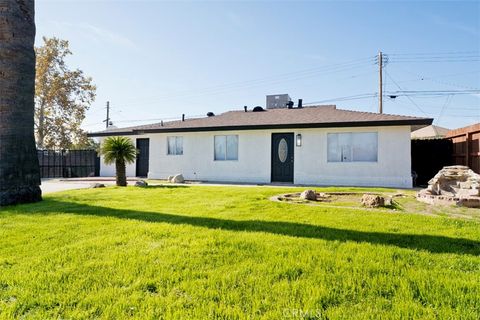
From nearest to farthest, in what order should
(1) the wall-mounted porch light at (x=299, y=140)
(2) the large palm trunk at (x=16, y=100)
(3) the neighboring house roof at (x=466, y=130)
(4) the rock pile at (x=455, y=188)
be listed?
(4) the rock pile at (x=455, y=188), (2) the large palm trunk at (x=16, y=100), (3) the neighboring house roof at (x=466, y=130), (1) the wall-mounted porch light at (x=299, y=140)

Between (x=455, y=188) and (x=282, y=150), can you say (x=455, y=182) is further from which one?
(x=282, y=150)

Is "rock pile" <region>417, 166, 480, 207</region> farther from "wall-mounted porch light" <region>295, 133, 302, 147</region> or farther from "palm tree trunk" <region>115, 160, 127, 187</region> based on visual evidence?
"palm tree trunk" <region>115, 160, 127, 187</region>

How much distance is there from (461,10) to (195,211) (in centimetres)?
1335

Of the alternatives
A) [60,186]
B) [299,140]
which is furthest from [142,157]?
[299,140]

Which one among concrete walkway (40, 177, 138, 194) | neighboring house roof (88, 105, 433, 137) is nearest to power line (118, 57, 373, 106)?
neighboring house roof (88, 105, 433, 137)

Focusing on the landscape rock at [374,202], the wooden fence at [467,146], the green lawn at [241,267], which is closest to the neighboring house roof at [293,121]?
the wooden fence at [467,146]

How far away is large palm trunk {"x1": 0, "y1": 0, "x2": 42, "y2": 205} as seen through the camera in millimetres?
6918

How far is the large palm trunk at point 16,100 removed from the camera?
22.7 ft

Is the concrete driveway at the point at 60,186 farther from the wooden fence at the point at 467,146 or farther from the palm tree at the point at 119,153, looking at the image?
the wooden fence at the point at 467,146

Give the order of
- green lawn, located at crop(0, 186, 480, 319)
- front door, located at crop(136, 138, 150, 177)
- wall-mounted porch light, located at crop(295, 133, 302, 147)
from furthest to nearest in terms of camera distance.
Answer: front door, located at crop(136, 138, 150, 177), wall-mounted porch light, located at crop(295, 133, 302, 147), green lawn, located at crop(0, 186, 480, 319)

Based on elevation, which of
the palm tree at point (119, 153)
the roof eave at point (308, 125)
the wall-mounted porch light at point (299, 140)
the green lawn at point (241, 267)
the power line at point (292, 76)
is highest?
the power line at point (292, 76)

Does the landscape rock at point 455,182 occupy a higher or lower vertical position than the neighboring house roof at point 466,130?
lower

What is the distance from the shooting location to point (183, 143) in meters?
15.7

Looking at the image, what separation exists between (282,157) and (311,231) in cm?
963
